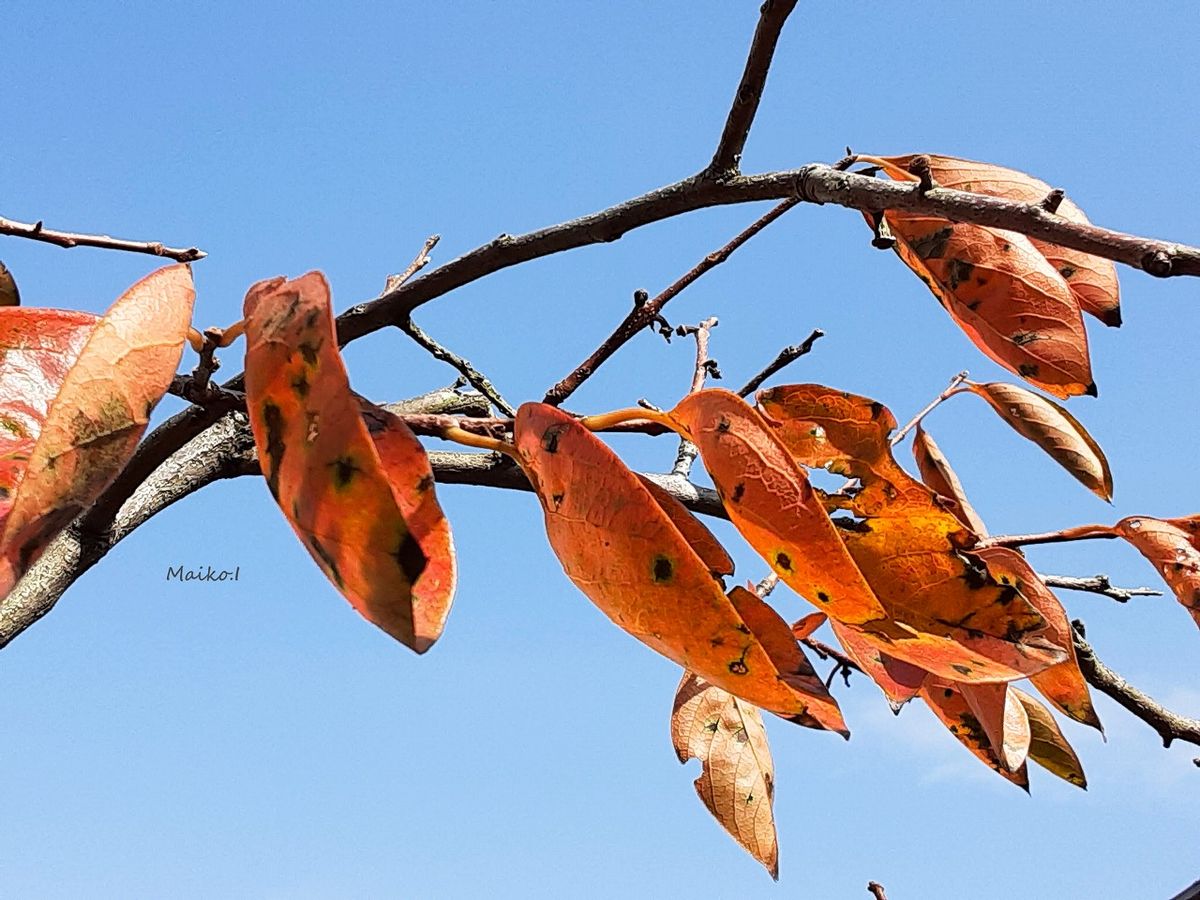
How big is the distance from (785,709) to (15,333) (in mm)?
295

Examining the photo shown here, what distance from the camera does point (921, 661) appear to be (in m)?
0.44

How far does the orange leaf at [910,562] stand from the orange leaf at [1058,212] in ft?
0.49

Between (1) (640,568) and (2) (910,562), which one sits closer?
(1) (640,568)

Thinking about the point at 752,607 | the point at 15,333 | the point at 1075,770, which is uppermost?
the point at 15,333

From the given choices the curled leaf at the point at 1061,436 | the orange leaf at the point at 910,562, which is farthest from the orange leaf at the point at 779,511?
the curled leaf at the point at 1061,436

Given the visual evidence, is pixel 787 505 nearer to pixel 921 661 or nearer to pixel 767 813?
pixel 921 661

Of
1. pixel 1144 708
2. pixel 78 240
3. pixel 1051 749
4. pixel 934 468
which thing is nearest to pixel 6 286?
pixel 78 240

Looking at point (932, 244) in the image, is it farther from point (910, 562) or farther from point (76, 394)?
point (76, 394)

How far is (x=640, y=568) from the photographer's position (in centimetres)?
35

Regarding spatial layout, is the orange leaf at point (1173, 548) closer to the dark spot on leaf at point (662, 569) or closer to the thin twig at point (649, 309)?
the thin twig at point (649, 309)

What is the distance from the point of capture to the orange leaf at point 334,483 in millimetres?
312

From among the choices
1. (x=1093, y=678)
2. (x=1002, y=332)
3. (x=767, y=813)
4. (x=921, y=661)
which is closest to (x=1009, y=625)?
(x=921, y=661)

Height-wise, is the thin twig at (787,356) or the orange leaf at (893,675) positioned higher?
the thin twig at (787,356)

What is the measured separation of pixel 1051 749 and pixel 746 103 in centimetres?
49
